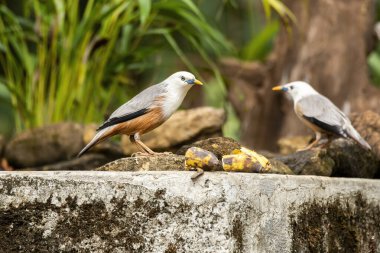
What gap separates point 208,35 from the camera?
5602mm

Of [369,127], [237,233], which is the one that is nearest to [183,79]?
[237,233]

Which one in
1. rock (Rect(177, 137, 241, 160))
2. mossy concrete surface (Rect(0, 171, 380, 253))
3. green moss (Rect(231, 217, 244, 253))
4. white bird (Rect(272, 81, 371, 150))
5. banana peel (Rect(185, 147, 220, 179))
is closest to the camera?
mossy concrete surface (Rect(0, 171, 380, 253))

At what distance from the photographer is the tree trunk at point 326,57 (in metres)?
6.32

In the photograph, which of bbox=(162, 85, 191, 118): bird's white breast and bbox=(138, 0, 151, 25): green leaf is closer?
bbox=(162, 85, 191, 118): bird's white breast

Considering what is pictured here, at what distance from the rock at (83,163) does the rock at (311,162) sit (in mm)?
1447

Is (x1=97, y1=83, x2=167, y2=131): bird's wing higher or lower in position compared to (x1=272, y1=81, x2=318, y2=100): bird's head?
lower

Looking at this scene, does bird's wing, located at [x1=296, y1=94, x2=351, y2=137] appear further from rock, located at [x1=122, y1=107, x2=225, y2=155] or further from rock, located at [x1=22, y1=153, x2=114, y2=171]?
rock, located at [x1=22, y1=153, x2=114, y2=171]

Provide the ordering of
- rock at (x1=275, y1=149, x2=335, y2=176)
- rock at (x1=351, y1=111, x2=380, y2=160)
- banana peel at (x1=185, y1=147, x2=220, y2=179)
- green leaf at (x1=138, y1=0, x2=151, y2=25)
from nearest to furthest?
banana peel at (x1=185, y1=147, x2=220, y2=179) → rock at (x1=275, y1=149, x2=335, y2=176) → rock at (x1=351, y1=111, x2=380, y2=160) → green leaf at (x1=138, y1=0, x2=151, y2=25)

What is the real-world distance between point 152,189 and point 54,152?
241 cm

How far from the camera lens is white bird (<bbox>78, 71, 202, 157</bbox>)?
351 centimetres

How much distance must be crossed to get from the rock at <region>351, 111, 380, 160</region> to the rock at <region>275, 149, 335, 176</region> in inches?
24.4

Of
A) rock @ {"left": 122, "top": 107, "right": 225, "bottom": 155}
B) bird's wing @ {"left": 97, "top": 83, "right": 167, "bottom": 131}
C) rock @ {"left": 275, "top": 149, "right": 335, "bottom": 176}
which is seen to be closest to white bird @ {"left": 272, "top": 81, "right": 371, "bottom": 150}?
rock @ {"left": 275, "top": 149, "right": 335, "bottom": 176}

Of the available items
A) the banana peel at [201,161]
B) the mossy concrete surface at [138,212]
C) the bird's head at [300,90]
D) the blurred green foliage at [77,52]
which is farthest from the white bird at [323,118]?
the banana peel at [201,161]

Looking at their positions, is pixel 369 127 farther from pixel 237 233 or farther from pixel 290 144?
pixel 237 233
